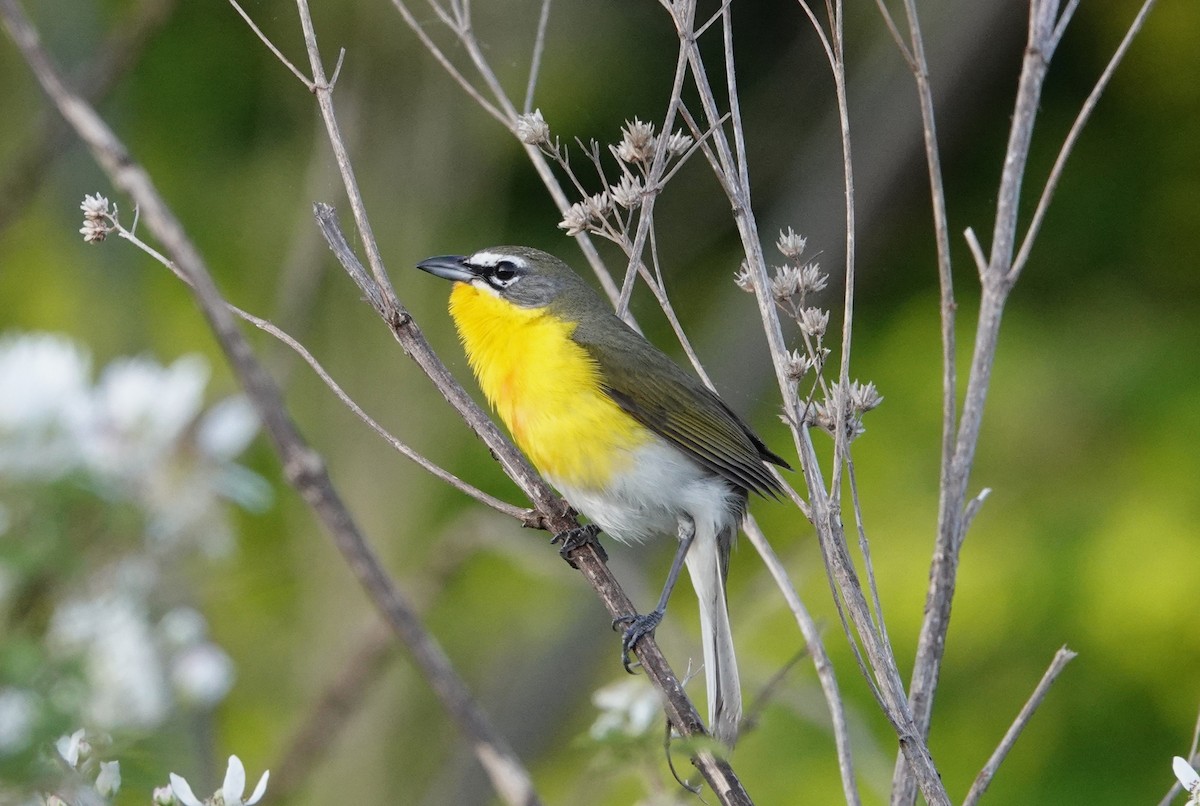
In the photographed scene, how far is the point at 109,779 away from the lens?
1.16m

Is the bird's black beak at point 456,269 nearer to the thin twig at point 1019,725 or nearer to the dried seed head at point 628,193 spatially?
the dried seed head at point 628,193

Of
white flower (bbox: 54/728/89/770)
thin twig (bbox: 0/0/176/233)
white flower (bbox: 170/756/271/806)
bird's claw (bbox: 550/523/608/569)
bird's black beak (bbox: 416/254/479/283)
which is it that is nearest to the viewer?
white flower (bbox: 54/728/89/770)

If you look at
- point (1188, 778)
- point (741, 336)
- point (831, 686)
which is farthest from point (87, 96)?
point (741, 336)

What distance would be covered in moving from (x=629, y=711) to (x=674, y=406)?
3.94 ft

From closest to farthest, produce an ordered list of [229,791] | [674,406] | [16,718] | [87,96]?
[16,718] → [229,791] → [87,96] → [674,406]

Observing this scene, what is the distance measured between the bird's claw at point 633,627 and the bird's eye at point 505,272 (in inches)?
31.4

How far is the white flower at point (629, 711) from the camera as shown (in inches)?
49.2

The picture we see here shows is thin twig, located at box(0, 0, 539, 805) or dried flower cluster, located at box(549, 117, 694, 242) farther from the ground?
dried flower cluster, located at box(549, 117, 694, 242)

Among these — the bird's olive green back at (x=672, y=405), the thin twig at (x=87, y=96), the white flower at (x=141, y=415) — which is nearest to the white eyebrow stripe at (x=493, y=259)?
the bird's olive green back at (x=672, y=405)

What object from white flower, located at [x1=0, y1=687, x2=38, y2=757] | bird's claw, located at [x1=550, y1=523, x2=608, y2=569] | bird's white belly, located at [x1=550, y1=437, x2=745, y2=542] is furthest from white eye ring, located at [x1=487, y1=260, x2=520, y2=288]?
white flower, located at [x1=0, y1=687, x2=38, y2=757]

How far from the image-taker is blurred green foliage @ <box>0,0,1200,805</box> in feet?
12.9

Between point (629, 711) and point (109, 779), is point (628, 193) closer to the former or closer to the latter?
point (629, 711)

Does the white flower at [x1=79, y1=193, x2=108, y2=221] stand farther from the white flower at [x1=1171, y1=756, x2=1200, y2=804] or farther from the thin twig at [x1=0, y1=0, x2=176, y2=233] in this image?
the white flower at [x1=1171, y1=756, x2=1200, y2=804]

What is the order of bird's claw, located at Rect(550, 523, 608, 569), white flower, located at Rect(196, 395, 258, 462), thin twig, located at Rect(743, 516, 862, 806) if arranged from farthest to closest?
bird's claw, located at Rect(550, 523, 608, 569)
thin twig, located at Rect(743, 516, 862, 806)
white flower, located at Rect(196, 395, 258, 462)
